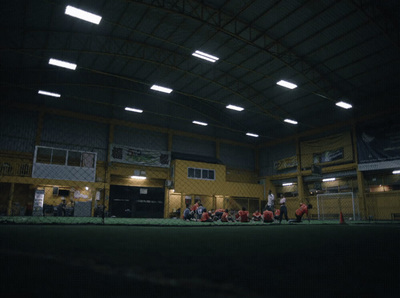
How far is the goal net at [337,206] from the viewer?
20.2 metres

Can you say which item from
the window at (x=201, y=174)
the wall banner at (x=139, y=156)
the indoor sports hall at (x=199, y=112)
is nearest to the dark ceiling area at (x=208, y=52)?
the indoor sports hall at (x=199, y=112)

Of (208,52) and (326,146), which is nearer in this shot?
(208,52)

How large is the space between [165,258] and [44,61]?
2078cm

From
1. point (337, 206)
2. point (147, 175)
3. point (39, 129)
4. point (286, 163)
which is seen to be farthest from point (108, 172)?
point (337, 206)

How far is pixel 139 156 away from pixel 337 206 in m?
16.8

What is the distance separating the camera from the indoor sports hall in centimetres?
1382

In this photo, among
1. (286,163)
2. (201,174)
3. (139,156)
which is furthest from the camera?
(286,163)

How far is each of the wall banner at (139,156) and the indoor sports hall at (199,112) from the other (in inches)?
3.6

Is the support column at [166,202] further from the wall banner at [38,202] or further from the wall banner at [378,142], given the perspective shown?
the wall banner at [378,142]

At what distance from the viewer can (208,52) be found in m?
17.3

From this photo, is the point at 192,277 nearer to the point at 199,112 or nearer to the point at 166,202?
the point at 166,202

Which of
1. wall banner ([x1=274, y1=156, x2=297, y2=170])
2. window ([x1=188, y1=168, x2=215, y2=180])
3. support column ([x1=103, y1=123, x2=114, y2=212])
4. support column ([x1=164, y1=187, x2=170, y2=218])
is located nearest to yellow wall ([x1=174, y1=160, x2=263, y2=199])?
window ([x1=188, y1=168, x2=215, y2=180])

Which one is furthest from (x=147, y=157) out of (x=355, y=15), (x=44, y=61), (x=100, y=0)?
(x=355, y=15)

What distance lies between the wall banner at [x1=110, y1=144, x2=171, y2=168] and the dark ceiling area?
2.84 meters
